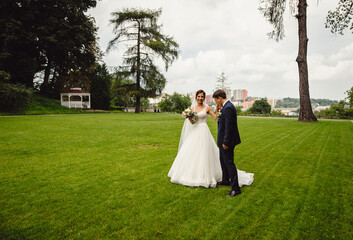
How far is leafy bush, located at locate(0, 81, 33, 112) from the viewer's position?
24.2 meters

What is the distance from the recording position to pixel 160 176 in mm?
5180

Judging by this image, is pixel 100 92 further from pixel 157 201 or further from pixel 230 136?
pixel 230 136

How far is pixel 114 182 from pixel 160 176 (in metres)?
1.15

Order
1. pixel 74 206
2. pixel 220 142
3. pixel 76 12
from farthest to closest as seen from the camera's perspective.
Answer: pixel 76 12 → pixel 220 142 → pixel 74 206

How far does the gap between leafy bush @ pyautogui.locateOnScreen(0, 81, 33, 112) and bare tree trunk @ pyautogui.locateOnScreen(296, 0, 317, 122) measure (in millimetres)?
32618

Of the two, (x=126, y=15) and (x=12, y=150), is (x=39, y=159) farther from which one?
(x=126, y=15)

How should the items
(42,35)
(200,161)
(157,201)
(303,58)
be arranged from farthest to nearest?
(42,35) → (303,58) → (200,161) → (157,201)

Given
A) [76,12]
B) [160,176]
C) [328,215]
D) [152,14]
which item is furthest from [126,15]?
[328,215]

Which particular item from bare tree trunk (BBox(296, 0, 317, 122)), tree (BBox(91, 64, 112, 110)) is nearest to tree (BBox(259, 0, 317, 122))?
bare tree trunk (BBox(296, 0, 317, 122))

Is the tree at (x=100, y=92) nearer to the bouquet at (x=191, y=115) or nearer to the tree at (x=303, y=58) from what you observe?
the tree at (x=303, y=58)

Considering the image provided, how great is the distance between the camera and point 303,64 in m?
20.3

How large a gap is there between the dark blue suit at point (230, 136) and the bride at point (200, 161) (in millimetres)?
516

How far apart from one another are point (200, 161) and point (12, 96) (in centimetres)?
2883

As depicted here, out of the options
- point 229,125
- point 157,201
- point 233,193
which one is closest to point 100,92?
point 157,201
